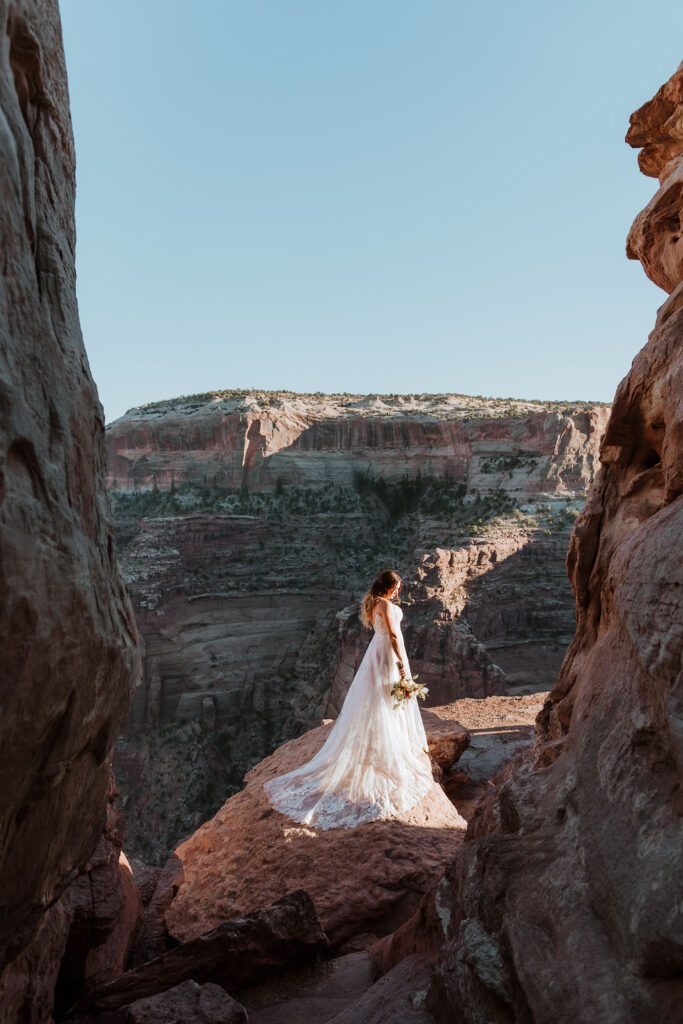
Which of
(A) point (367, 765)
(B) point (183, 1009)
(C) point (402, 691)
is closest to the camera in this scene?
(B) point (183, 1009)

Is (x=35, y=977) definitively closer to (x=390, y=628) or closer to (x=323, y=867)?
(x=323, y=867)

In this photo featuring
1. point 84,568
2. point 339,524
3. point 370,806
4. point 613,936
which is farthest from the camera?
point 339,524

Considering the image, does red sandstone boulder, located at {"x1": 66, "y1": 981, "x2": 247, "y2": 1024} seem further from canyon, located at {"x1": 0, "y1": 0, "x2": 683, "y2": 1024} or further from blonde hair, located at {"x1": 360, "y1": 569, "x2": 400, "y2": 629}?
blonde hair, located at {"x1": 360, "y1": 569, "x2": 400, "y2": 629}

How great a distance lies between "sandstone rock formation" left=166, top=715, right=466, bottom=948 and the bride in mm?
224

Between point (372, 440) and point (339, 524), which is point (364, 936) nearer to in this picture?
point (339, 524)

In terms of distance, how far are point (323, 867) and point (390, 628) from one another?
2.82 m

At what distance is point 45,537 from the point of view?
2473 millimetres

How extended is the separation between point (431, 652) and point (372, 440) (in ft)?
90.3

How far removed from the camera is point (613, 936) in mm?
2531

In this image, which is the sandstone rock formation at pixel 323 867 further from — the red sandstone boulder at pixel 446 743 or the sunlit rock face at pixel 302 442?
the sunlit rock face at pixel 302 442

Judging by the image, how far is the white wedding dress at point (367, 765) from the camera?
6.79 m

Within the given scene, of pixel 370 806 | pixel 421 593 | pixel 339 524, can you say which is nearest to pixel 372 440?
pixel 339 524

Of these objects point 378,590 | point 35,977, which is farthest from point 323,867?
point 378,590

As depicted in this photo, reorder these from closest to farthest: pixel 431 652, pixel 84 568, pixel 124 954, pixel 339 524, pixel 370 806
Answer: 1. pixel 84 568
2. pixel 124 954
3. pixel 370 806
4. pixel 431 652
5. pixel 339 524
